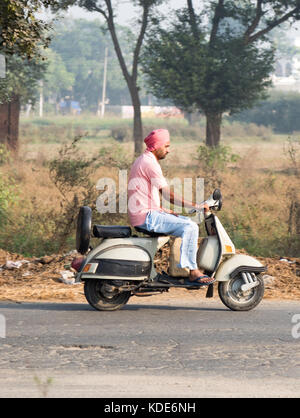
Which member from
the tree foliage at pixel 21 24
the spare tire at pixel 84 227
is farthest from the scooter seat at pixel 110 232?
the tree foliage at pixel 21 24

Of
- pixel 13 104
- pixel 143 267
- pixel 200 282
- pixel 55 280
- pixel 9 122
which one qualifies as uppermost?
pixel 13 104

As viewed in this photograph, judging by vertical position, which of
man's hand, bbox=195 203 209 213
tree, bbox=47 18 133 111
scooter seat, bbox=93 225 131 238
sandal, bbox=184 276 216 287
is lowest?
sandal, bbox=184 276 216 287

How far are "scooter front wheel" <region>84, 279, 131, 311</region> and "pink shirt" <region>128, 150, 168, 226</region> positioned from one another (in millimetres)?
786

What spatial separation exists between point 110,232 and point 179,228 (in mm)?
771

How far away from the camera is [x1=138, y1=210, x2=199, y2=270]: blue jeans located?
902 centimetres

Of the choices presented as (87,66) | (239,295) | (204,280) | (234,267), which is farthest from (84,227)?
(87,66)

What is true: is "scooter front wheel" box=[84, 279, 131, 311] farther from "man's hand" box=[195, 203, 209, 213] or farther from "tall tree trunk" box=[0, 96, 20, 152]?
"tall tree trunk" box=[0, 96, 20, 152]

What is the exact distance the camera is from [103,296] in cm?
927

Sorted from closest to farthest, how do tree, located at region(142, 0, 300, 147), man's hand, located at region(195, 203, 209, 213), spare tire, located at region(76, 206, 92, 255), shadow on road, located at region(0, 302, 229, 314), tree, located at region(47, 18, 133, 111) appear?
A: 1. spare tire, located at region(76, 206, 92, 255)
2. man's hand, located at region(195, 203, 209, 213)
3. shadow on road, located at region(0, 302, 229, 314)
4. tree, located at region(142, 0, 300, 147)
5. tree, located at region(47, 18, 133, 111)

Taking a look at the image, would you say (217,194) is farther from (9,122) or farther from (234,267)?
(9,122)

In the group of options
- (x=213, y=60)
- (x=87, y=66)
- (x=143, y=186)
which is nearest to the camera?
(x=143, y=186)

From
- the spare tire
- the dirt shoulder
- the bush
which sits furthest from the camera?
the bush

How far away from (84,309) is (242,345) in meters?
2.42

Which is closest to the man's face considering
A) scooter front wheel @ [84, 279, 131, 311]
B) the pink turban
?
the pink turban
